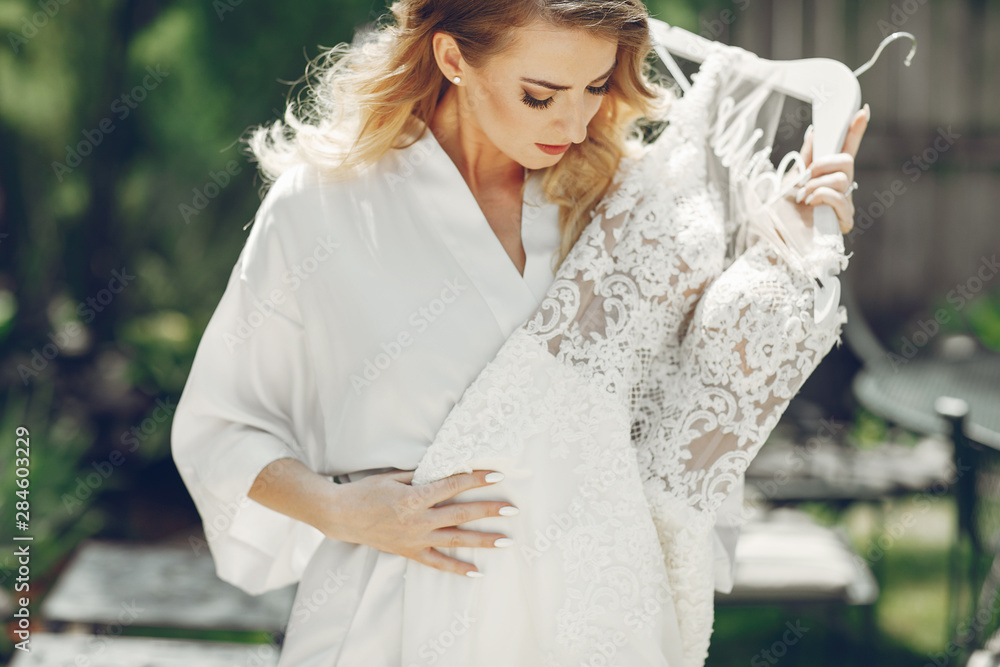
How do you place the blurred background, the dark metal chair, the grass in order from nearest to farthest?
the dark metal chair < the blurred background < the grass

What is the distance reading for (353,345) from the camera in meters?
1.53

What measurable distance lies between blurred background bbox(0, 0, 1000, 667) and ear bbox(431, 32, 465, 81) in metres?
1.78

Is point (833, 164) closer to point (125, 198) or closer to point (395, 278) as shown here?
point (395, 278)

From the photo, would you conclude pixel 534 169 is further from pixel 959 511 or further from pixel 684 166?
pixel 959 511

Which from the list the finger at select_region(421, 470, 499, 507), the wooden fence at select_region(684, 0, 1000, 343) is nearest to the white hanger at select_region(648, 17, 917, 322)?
the finger at select_region(421, 470, 499, 507)

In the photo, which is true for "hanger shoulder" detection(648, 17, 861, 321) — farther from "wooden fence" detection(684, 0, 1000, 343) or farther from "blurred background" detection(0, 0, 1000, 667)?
"wooden fence" detection(684, 0, 1000, 343)

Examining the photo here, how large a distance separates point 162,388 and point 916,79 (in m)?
4.49

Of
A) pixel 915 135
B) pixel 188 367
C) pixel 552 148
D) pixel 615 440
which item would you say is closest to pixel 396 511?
pixel 615 440

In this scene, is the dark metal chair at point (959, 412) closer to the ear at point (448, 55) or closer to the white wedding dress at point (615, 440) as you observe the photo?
the white wedding dress at point (615, 440)

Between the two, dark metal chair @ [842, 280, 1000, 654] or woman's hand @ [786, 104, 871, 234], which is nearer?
woman's hand @ [786, 104, 871, 234]

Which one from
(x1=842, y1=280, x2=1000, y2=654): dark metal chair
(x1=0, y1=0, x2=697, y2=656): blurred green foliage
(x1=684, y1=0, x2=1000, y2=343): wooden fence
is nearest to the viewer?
(x1=842, y1=280, x2=1000, y2=654): dark metal chair

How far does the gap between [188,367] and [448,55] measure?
3.02 m

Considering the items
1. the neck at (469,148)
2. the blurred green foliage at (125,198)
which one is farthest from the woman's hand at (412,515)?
the blurred green foliage at (125,198)

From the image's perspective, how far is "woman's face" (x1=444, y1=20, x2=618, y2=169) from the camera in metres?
1.39
